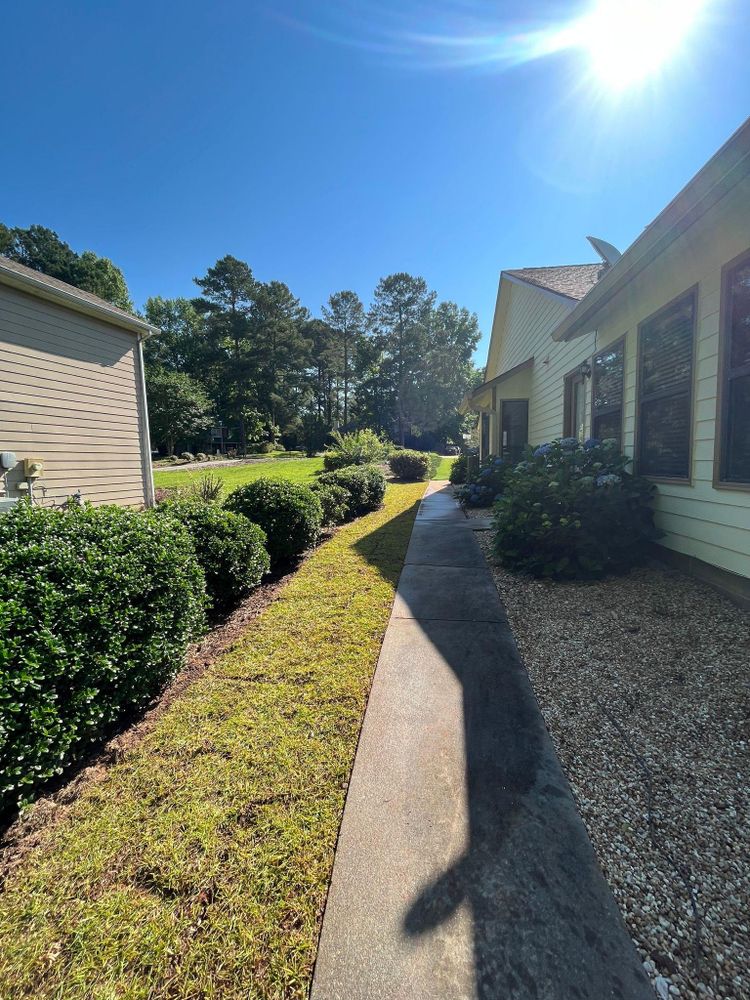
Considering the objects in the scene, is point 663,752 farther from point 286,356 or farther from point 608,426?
point 286,356

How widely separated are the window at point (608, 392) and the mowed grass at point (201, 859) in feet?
16.0

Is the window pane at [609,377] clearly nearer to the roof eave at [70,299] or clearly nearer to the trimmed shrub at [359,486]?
the trimmed shrub at [359,486]

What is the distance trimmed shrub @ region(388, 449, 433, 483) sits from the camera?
16062 millimetres

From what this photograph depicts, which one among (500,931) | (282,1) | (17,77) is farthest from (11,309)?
(500,931)

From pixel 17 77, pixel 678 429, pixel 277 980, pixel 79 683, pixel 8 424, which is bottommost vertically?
pixel 277 980

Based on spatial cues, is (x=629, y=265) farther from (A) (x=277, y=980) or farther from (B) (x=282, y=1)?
(B) (x=282, y=1)

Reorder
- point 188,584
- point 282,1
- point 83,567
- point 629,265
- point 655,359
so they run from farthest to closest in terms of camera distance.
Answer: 1. point 282,1
2. point 655,359
3. point 629,265
4. point 188,584
5. point 83,567

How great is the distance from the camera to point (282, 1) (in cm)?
538

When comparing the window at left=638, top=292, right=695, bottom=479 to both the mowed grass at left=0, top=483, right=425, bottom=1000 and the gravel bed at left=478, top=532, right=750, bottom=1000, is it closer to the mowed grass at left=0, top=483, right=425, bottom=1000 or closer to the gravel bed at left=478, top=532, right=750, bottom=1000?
the gravel bed at left=478, top=532, right=750, bottom=1000

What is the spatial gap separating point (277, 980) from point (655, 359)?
5544mm

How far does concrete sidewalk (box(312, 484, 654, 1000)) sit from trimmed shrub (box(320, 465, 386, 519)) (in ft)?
19.2

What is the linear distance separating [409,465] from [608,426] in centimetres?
1068

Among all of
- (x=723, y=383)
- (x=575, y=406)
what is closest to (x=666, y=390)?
(x=723, y=383)

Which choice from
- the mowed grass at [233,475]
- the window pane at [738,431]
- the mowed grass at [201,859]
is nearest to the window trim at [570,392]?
the window pane at [738,431]
